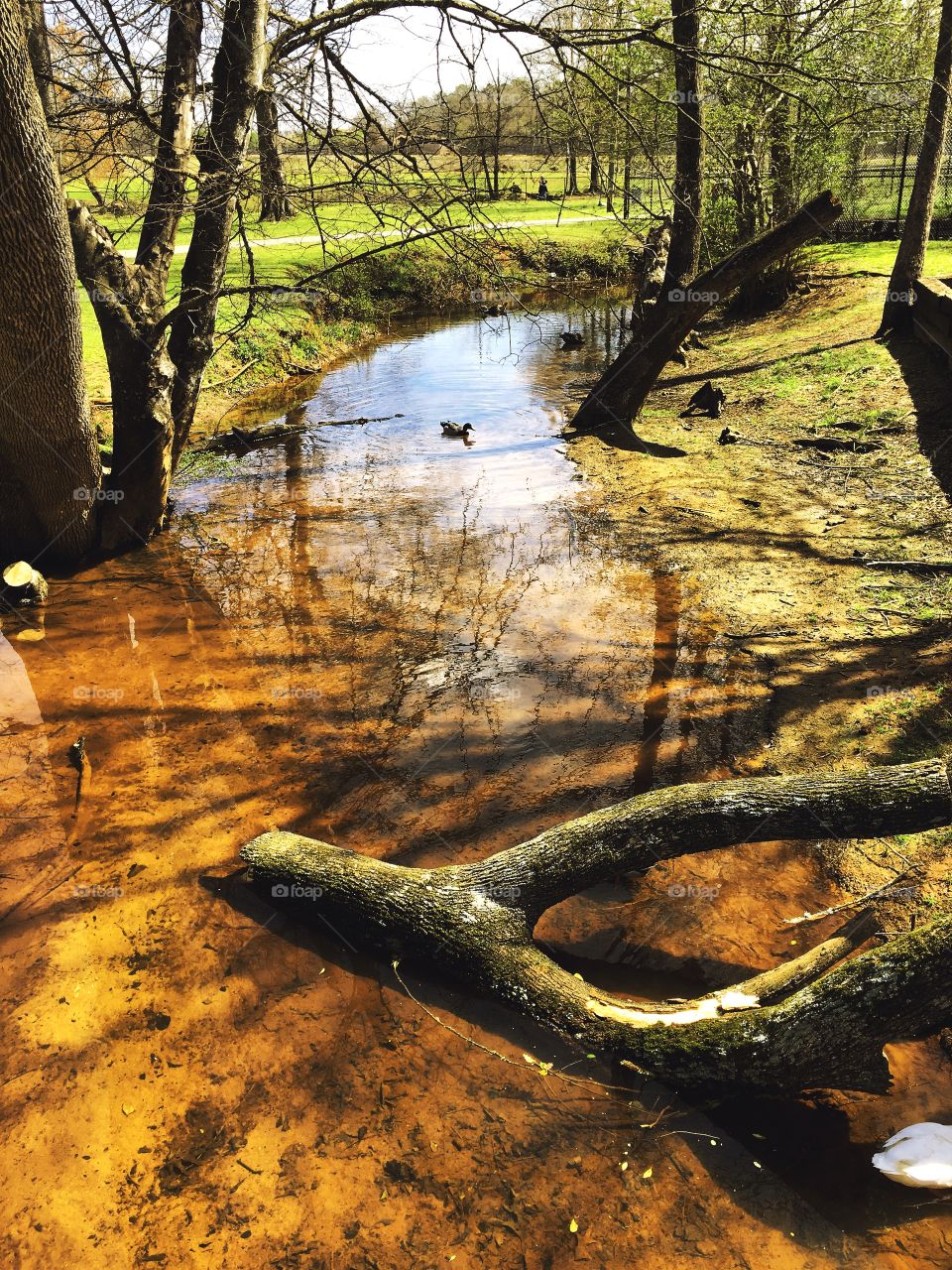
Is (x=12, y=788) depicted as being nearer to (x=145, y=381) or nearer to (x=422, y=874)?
(x=422, y=874)

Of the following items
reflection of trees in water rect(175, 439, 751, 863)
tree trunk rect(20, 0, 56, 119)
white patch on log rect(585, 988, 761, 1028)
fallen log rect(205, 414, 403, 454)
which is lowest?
white patch on log rect(585, 988, 761, 1028)

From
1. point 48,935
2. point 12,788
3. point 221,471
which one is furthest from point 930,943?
point 221,471

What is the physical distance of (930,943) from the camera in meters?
3.07

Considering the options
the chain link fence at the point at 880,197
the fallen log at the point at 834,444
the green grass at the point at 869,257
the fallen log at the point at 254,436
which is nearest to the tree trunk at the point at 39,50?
the fallen log at the point at 254,436

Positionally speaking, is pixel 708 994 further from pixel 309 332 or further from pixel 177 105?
pixel 309 332

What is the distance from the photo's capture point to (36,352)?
263 inches

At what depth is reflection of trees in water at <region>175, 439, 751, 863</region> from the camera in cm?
505

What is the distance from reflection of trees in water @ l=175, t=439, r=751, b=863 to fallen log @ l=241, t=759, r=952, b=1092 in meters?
0.66

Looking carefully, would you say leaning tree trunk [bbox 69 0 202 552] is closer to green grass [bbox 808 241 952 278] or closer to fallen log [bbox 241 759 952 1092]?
fallen log [bbox 241 759 952 1092]

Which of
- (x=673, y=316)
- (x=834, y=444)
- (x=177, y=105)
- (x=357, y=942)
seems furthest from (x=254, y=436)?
(x=357, y=942)

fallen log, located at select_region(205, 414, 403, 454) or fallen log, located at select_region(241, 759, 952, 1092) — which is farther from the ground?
fallen log, located at select_region(205, 414, 403, 454)

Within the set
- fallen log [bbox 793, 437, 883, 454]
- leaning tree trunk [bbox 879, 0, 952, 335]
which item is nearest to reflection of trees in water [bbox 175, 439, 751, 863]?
fallen log [bbox 793, 437, 883, 454]

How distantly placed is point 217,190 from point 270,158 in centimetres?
111

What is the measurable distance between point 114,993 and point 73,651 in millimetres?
3416
